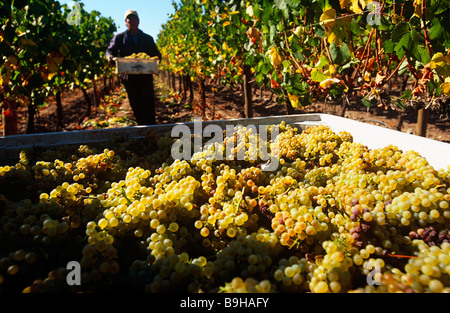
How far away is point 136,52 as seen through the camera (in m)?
4.34

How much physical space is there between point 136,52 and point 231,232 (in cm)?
421

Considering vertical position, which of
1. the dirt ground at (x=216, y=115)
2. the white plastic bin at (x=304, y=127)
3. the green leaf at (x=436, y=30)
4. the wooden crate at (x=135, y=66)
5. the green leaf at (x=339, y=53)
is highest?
the wooden crate at (x=135, y=66)

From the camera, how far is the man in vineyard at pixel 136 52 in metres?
4.20

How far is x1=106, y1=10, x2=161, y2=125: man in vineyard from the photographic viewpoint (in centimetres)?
420

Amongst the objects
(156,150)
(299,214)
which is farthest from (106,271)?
(156,150)

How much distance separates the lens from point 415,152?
1.43 metres

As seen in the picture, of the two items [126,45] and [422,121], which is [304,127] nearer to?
[422,121]

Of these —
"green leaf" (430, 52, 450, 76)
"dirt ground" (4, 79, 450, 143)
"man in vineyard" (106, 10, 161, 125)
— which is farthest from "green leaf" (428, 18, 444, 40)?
"dirt ground" (4, 79, 450, 143)

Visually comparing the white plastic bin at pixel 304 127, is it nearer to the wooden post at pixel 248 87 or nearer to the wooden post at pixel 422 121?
the wooden post at pixel 248 87

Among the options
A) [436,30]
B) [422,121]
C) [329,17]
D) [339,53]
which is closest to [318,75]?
[339,53]

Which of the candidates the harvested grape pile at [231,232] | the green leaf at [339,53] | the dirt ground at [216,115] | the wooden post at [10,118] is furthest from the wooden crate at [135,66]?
the dirt ground at [216,115]

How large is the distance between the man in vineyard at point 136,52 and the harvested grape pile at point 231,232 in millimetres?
3059

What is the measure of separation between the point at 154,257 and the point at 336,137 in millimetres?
1518

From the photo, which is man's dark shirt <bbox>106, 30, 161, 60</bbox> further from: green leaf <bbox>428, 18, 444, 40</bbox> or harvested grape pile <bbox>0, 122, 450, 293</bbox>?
green leaf <bbox>428, 18, 444, 40</bbox>
